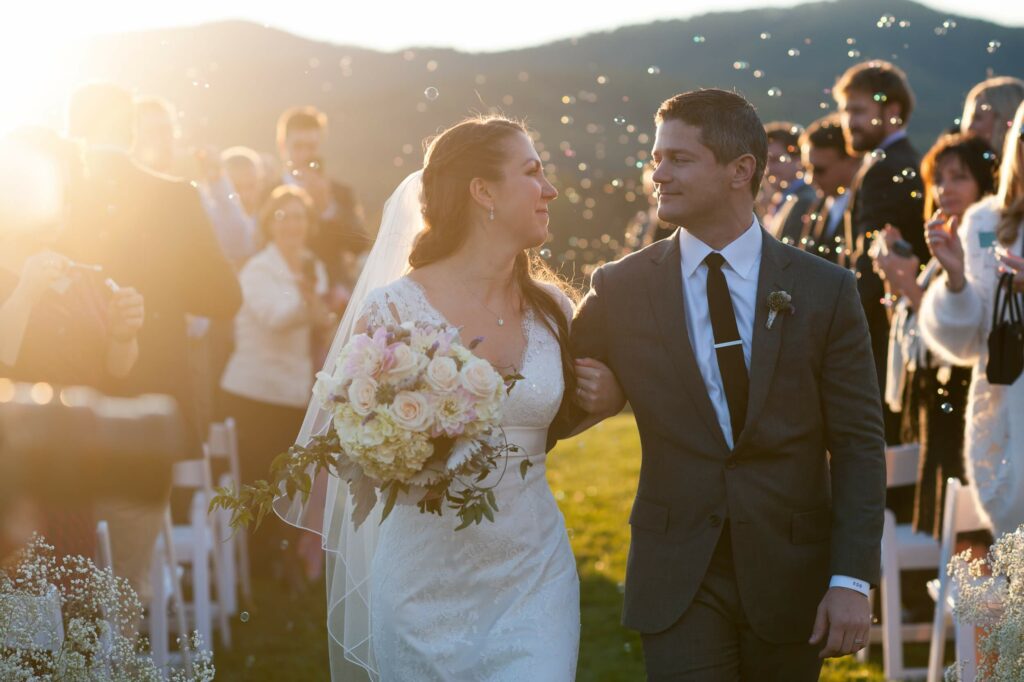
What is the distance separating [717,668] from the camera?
392cm

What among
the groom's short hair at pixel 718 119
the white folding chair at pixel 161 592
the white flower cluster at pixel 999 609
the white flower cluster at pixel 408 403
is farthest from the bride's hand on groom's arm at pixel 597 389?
the white folding chair at pixel 161 592

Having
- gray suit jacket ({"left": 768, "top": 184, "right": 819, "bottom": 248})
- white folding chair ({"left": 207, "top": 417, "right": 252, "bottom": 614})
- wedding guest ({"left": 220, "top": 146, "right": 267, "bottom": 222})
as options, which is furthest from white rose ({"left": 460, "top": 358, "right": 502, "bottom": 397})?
wedding guest ({"left": 220, "top": 146, "right": 267, "bottom": 222})

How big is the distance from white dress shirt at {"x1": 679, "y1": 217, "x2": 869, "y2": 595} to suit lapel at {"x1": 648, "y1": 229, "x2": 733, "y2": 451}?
27mm

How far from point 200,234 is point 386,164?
6002 cm

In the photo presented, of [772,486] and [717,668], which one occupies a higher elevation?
[772,486]

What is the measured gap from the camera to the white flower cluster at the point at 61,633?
3.03m

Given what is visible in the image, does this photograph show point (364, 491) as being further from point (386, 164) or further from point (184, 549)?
point (386, 164)

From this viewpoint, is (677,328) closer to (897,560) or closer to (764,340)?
(764,340)

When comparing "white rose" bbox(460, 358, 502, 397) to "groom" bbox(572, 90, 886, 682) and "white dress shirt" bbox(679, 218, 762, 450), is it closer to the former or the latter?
"groom" bbox(572, 90, 886, 682)

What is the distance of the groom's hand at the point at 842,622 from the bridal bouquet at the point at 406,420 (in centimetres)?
102

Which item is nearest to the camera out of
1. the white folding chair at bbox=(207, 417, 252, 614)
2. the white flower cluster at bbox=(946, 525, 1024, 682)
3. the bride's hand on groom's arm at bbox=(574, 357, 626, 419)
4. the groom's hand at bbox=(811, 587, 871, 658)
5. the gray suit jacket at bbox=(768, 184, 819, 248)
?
the white flower cluster at bbox=(946, 525, 1024, 682)

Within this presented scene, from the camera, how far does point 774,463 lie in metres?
3.98

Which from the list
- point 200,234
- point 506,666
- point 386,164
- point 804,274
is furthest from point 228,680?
point 386,164

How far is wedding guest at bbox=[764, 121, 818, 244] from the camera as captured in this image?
9.52 metres
